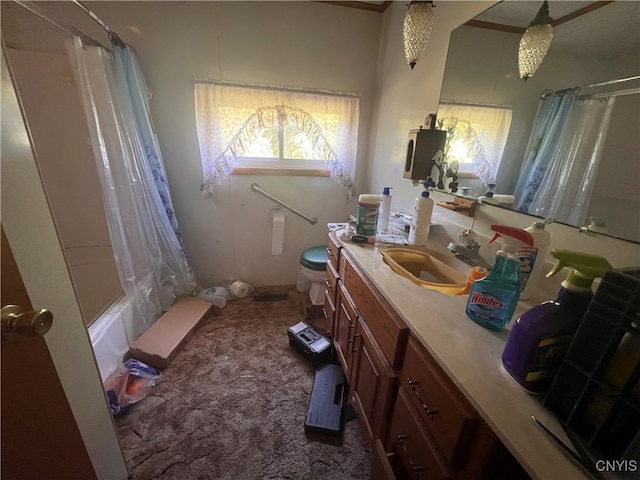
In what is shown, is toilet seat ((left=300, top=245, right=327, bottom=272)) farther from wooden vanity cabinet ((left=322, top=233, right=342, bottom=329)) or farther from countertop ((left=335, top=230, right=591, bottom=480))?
countertop ((left=335, top=230, right=591, bottom=480))

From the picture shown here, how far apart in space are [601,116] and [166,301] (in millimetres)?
2420

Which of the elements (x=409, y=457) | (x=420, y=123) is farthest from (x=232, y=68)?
(x=409, y=457)

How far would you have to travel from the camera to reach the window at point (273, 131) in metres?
1.84

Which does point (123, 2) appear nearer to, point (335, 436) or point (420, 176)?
point (420, 176)

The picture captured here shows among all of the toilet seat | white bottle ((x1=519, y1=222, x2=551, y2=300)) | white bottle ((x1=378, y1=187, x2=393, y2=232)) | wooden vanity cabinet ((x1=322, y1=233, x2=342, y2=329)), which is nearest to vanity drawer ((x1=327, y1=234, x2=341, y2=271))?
wooden vanity cabinet ((x1=322, y1=233, x2=342, y2=329))

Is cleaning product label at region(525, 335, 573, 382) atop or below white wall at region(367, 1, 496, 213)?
below

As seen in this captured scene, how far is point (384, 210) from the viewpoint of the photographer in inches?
54.1

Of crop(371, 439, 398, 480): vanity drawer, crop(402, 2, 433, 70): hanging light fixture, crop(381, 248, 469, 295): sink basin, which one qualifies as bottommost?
crop(371, 439, 398, 480): vanity drawer

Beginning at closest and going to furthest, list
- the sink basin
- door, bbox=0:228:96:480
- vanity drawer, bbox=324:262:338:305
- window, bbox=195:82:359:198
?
door, bbox=0:228:96:480 → the sink basin → vanity drawer, bbox=324:262:338:305 → window, bbox=195:82:359:198

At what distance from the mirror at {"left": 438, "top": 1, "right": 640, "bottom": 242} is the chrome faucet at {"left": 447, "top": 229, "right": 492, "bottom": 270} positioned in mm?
188

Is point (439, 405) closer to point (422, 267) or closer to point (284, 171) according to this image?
point (422, 267)

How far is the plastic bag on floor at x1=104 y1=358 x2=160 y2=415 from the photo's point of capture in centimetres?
124

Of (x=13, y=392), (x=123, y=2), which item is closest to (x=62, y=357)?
(x=13, y=392)

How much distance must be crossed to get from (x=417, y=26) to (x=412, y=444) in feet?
5.19
